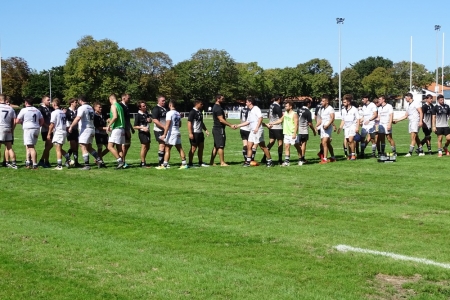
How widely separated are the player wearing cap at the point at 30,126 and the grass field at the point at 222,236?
2.04m

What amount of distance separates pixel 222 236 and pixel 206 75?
10548 centimetres

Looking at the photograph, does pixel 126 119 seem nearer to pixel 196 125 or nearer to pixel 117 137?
pixel 117 137

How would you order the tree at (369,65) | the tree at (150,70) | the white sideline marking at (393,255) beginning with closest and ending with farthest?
the white sideline marking at (393,255), the tree at (150,70), the tree at (369,65)

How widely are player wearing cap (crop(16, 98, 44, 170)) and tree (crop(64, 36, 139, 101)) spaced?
80.6m

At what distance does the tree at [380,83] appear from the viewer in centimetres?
11544

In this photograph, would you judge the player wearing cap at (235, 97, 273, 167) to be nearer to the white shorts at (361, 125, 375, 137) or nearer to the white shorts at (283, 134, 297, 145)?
the white shorts at (283, 134, 297, 145)

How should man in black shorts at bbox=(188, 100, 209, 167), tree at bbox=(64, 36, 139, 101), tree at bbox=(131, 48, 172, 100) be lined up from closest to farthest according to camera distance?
man in black shorts at bbox=(188, 100, 209, 167), tree at bbox=(64, 36, 139, 101), tree at bbox=(131, 48, 172, 100)

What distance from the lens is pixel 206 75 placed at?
112m

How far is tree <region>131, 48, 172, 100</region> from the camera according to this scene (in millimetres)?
103750

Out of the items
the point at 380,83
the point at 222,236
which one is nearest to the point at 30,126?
the point at 222,236

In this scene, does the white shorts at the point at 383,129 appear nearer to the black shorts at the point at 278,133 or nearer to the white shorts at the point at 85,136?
the black shorts at the point at 278,133

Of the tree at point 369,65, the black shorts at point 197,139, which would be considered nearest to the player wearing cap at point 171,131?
the black shorts at point 197,139

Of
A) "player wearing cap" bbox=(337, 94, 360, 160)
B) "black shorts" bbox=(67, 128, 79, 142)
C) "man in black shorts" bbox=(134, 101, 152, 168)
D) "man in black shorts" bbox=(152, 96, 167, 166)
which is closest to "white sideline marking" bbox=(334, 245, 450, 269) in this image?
"man in black shorts" bbox=(152, 96, 167, 166)

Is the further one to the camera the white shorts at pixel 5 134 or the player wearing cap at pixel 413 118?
the player wearing cap at pixel 413 118
